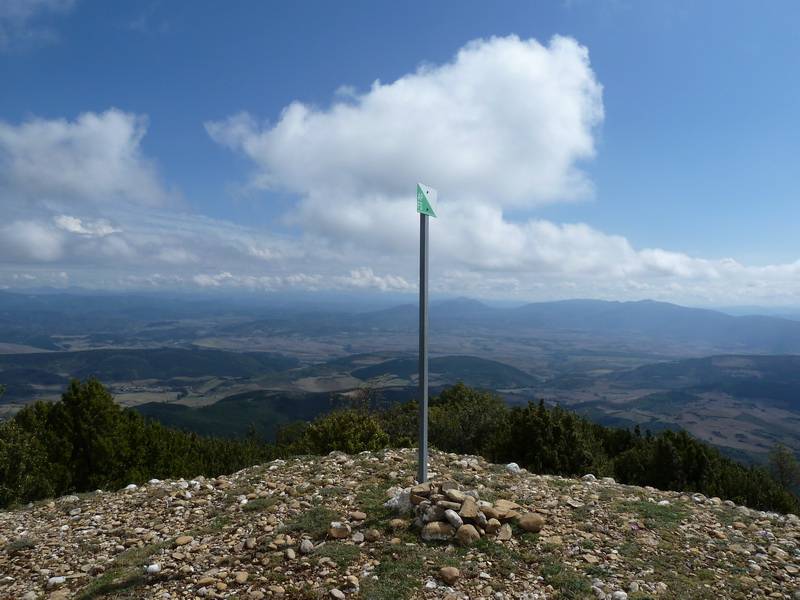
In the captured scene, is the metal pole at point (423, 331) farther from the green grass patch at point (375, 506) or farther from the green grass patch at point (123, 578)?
the green grass patch at point (123, 578)

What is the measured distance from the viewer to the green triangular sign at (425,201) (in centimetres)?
926

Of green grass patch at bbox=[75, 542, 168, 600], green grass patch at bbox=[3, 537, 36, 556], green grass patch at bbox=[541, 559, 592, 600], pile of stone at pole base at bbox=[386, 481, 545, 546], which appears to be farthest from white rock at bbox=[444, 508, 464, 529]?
green grass patch at bbox=[3, 537, 36, 556]

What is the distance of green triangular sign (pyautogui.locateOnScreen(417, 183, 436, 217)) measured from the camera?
365 inches

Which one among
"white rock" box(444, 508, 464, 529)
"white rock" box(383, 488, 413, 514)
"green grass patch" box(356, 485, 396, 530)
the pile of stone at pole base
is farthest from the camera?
"white rock" box(383, 488, 413, 514)

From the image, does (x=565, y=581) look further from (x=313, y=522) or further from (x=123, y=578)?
(x=123, y=578)

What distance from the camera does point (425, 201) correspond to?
936 centimetres

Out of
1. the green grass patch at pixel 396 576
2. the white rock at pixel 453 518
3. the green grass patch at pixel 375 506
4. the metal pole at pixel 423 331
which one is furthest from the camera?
the metal pole at pixel 423 331

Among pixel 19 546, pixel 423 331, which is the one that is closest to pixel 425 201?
pixel 423 331

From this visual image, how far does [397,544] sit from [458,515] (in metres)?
1.27

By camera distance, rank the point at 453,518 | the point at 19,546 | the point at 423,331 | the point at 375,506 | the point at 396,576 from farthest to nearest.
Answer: the point at 375,506 < the point at 423,331 < the point at 19,546 < the point at 453,518 < the point at 396,576

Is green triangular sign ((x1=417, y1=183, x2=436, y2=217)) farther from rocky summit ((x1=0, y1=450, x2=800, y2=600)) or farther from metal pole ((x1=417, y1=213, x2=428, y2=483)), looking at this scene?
rocky summit ((x1=0, y1=450, x2=800, y2=600))

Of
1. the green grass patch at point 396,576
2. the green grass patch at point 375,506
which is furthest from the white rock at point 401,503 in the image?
the green grass patch at point 396,576

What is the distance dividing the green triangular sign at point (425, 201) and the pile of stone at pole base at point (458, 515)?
5804 millimetres

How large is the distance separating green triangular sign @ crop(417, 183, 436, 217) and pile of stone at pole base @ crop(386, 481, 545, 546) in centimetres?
580
